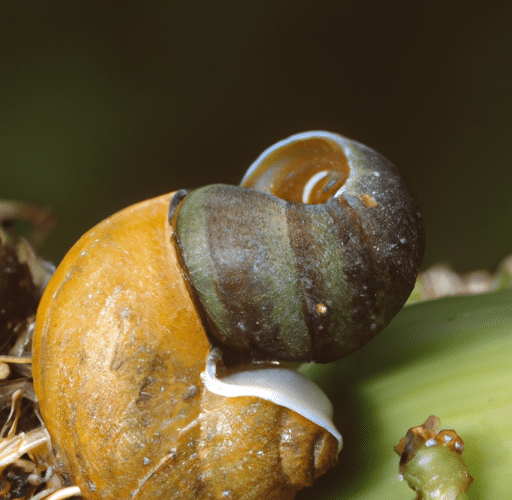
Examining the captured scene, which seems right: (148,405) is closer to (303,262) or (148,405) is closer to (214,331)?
(214,331)

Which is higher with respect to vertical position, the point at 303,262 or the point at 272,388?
the point at 303,262

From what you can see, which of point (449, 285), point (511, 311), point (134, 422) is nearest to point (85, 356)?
point (134, 422)

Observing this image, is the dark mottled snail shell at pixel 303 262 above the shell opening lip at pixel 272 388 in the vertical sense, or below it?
above

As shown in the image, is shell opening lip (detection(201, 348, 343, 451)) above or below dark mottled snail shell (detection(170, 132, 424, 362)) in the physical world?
below

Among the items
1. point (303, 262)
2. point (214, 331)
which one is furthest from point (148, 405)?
point (303, 262)

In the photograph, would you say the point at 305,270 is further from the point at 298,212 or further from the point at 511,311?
the point at 511,311
